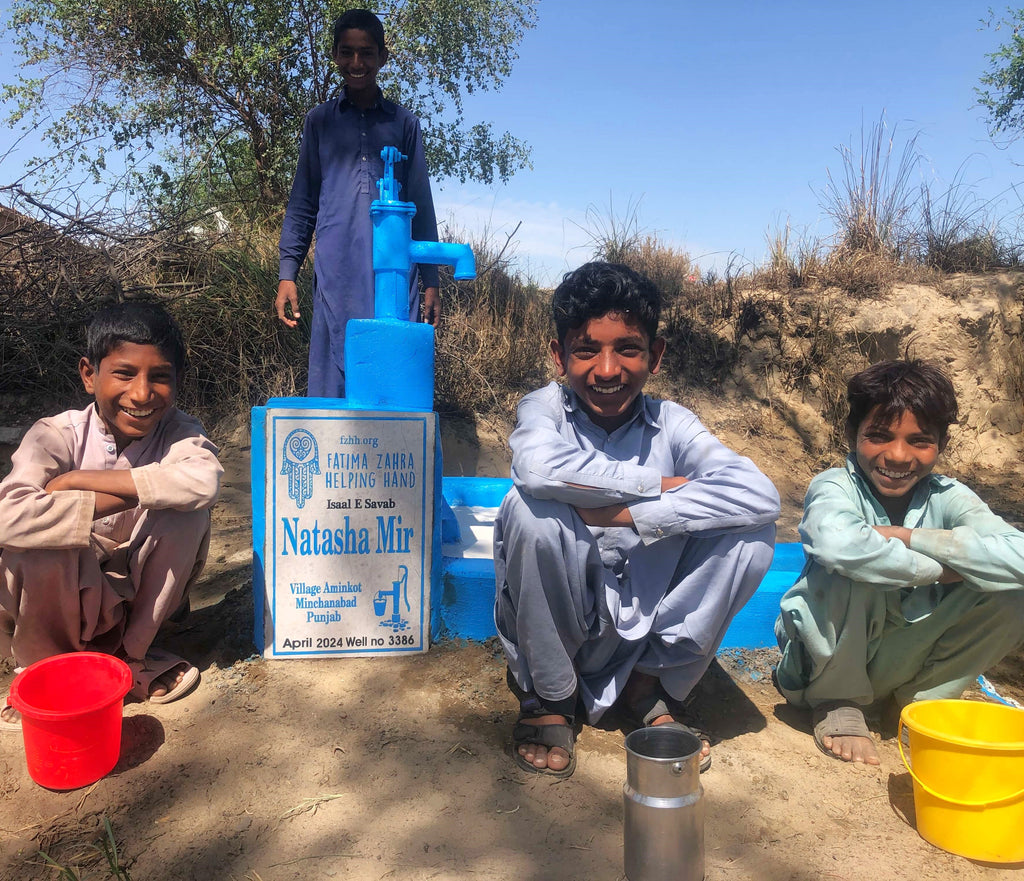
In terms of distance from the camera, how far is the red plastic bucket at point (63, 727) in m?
1.61

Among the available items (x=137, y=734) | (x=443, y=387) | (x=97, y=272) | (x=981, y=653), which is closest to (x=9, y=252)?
→ (x=97, y=272)

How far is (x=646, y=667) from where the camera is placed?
1.91m

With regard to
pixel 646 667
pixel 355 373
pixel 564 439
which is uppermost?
pixel 355 373

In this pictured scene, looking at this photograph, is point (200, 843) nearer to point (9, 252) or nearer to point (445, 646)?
point (445, 646)

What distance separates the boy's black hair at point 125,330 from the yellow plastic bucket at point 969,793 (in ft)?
6.73

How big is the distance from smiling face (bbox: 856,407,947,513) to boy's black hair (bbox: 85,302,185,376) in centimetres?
191

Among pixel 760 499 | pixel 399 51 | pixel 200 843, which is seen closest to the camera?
pixel 200 843

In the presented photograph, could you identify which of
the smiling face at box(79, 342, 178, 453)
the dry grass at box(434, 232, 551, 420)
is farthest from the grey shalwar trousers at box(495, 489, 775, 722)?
the dry grass at box(434, 232, 551, 420)

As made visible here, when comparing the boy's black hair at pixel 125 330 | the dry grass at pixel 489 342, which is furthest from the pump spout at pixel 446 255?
the dry grass at pixel 489 342

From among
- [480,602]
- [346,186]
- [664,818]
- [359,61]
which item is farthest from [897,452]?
[359,61]

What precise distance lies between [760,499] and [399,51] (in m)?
5.72

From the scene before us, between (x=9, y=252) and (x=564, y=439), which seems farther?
(x=9, y=252)

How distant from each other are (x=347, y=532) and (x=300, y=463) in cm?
25

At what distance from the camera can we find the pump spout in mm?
2410
